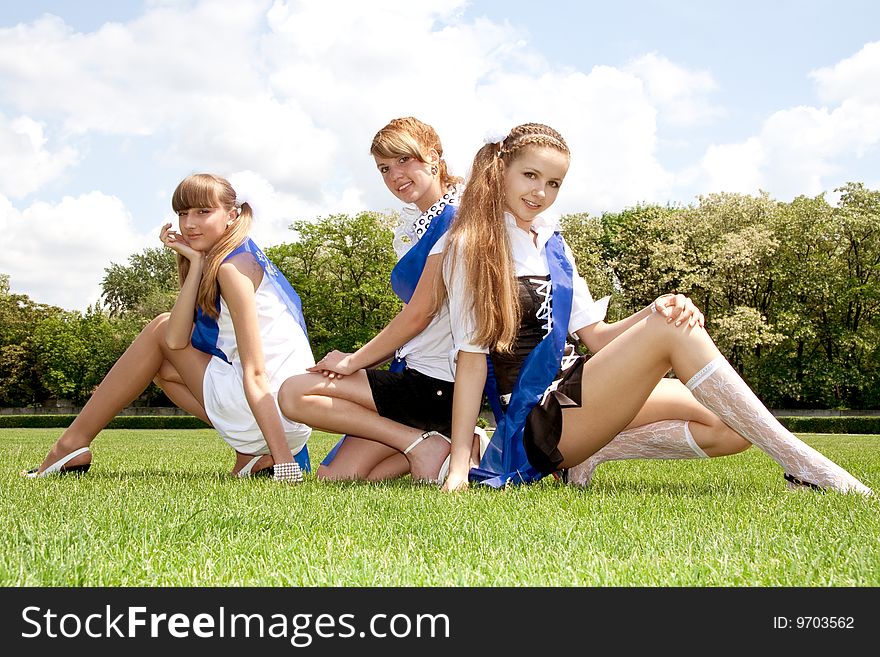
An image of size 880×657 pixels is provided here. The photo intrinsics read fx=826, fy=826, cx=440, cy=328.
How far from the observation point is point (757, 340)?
3597 cm

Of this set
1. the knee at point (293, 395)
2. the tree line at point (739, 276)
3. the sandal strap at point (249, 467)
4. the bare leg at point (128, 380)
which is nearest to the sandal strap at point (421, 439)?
the knee at point (293, 395)

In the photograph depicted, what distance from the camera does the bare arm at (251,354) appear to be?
4.91m

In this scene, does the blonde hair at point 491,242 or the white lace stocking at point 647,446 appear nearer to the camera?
the blonde hair at point 491,242

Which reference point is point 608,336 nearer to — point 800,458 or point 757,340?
point 800,458

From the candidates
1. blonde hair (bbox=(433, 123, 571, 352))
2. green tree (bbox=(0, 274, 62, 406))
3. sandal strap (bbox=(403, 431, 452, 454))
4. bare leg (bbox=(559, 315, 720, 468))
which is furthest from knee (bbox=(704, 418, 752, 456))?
green tree (bbox=(0, 274, 62, 406))

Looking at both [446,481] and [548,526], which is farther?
[446,481]

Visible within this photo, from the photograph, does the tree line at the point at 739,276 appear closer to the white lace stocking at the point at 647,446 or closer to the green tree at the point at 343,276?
the green tree at the point at 343,276

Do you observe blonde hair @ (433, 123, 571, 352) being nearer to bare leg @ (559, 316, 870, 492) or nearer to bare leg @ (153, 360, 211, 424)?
bare leg @ (559, 316, 870, 492)

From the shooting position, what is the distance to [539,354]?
4.41 meters

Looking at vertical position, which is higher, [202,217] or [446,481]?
[202,217]

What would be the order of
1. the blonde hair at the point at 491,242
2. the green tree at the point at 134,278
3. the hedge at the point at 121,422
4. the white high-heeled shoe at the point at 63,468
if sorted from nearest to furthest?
the blonde hair at the point at 491,242
the white high-heeled shoe at the point at 63,468
the hedge at the point at 121,422
the green tree at the point at 134,278

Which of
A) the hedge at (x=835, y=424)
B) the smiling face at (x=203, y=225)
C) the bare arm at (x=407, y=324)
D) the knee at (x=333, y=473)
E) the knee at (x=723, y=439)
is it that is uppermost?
the smiling face at (x=203, y=225)
